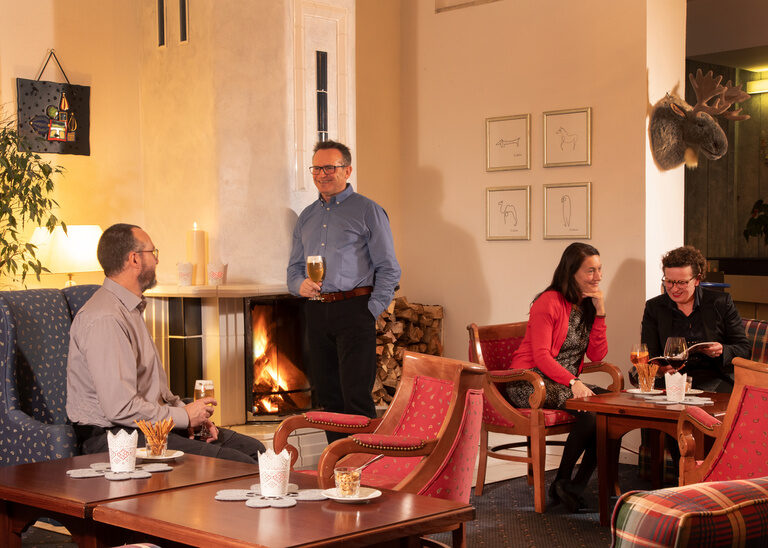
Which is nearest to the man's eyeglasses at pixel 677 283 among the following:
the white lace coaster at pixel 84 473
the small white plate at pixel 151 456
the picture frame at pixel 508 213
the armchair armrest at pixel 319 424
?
the picture frame at pixel 508 213

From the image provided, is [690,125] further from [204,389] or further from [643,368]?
[204,389]

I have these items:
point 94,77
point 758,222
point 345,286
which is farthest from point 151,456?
point 758,222

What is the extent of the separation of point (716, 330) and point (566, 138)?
1868mm

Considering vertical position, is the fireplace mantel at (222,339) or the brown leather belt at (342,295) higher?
the brown leather belt at (342,295)

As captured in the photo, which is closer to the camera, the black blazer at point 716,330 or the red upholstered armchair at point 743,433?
the red upholstered armchair at point 743,433

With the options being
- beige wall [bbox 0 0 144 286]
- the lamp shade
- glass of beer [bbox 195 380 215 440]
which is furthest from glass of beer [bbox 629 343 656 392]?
beige wall [bbox 0 0 144 286]

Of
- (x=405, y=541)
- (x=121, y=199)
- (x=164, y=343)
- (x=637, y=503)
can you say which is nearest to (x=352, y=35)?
(x=121, y=199)

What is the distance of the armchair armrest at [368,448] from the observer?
10.1ft

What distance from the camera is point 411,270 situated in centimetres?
729

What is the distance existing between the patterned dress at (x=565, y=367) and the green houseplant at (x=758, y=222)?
7.02 metres

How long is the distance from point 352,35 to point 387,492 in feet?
13.3

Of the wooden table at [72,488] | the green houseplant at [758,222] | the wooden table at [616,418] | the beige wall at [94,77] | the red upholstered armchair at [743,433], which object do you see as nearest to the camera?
the wooden table at [72,488]

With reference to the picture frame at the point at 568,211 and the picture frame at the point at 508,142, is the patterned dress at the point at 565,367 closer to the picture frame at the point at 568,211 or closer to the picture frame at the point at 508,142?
the picture frame at the point at 568,211

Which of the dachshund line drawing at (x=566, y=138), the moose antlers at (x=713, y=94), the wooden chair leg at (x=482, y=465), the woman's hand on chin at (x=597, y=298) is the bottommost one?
the wooden chair leg at (x=482, y=465)
